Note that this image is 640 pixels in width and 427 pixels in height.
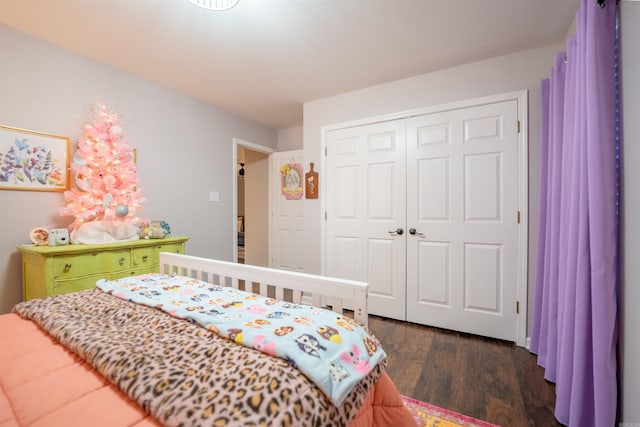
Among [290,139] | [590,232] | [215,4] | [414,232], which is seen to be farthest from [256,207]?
[590,232]

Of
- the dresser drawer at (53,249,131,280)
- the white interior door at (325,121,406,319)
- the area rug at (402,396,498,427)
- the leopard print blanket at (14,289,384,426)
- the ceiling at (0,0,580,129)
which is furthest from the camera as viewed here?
the white interior door at (325,121,406,319)

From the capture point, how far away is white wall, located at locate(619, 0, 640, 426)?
101cm

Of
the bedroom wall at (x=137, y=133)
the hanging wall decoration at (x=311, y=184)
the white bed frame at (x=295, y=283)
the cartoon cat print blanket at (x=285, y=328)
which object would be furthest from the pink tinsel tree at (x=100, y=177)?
the hanging wall decoration at (x=311, y=184)

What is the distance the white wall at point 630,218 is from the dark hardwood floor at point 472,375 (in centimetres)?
51

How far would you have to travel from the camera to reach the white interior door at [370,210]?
2.75 meters

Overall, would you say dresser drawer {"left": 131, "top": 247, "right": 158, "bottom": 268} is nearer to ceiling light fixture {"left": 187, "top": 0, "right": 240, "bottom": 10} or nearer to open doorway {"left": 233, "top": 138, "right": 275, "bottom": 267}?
ceiling light fixture {"left": 187, "top": 0, "right": 240, "bottom": 10}

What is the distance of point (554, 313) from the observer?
170cm

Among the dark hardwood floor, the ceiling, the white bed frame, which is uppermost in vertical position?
the ceiling

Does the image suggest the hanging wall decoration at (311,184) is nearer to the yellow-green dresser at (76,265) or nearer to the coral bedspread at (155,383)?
the yellow-green dresser at (76,265)

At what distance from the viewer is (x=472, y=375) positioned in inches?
71.9

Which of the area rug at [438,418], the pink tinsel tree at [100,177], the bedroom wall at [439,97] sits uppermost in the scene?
the bedroom wall at [439,97]

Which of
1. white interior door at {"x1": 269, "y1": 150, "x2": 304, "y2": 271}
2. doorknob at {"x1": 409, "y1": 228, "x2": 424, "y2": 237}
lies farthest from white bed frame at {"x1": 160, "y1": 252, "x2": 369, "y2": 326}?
white interior door at {"x1": 269, "y1": 150, "x2": 304, "y2": 271}

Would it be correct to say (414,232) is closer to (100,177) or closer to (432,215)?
(432,215)

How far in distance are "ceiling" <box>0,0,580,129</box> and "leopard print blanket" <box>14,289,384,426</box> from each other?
74.1 inches
